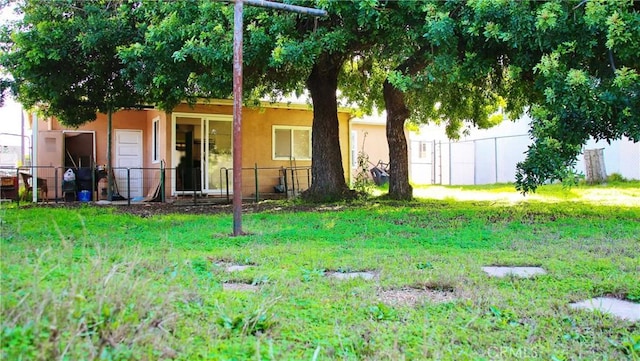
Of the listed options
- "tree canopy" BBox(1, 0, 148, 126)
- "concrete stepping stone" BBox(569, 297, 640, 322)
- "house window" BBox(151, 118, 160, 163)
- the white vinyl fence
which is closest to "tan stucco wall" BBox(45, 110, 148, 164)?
"house window" BBox(151, 118, 160, 163)

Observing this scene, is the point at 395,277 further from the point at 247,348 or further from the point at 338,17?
the point at 338,17

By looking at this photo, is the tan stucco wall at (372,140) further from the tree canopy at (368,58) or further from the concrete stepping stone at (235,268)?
the concrete stepping stone at (235,268)

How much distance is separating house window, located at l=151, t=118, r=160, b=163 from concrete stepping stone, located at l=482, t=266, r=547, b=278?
436 inches

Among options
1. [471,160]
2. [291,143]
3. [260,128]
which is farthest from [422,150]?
[260,128]

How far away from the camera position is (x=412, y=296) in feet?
9.77

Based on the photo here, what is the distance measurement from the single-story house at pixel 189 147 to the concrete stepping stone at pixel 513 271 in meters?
9.41

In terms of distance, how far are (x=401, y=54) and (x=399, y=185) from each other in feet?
12.5

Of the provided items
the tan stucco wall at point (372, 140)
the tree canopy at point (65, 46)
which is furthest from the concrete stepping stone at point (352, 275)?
the tan stucco wall at point (372, 140)

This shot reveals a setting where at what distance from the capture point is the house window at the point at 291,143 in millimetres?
14148

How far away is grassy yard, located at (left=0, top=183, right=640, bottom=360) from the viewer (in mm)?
1879

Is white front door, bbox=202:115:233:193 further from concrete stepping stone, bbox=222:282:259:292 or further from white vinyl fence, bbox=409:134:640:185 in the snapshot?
concrete stepping stone, bbox=222:282:259:292

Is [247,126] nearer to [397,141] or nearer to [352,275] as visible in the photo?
[397,141]

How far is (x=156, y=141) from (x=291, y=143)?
3.82 metres

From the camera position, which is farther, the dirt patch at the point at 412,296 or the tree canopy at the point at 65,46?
the tree canopy at the point at 65,46
